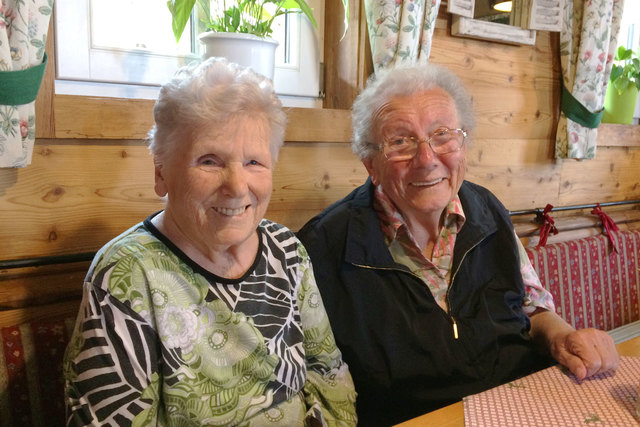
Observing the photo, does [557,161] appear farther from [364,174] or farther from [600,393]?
[600,393]

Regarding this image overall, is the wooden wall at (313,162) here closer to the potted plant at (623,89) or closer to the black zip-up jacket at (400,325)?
the potted plant at (623,89)

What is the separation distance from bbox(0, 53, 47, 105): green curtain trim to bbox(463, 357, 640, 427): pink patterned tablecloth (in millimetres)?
1141

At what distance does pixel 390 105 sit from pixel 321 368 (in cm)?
71

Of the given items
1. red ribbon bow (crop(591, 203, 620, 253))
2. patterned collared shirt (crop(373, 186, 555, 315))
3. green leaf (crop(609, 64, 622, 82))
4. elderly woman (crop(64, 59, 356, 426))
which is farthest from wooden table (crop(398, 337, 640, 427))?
green leaf (crop(609, 64, 622, 82))

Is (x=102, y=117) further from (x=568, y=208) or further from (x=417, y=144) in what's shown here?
(x=568, y=208)

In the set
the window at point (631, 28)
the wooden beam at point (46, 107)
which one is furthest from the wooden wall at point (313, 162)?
the window at point (631, 28)

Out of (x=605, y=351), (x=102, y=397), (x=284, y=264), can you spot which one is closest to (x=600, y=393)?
(x=605, y=351)

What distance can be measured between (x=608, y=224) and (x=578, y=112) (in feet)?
1.84

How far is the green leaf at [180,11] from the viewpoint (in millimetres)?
1489

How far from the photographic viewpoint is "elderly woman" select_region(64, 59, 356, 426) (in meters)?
0.95

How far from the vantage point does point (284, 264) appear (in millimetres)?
1225

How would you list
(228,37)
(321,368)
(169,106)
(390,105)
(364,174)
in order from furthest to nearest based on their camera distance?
1. (364,174)
2. (228,37)
3. (390,105)
4. (321,368)
5. (169,106)

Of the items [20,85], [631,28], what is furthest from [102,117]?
[631,28]

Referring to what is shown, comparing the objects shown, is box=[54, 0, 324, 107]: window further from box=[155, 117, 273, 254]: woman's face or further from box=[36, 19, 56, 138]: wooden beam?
box=[155, 117, 273, 254]: woman's face
